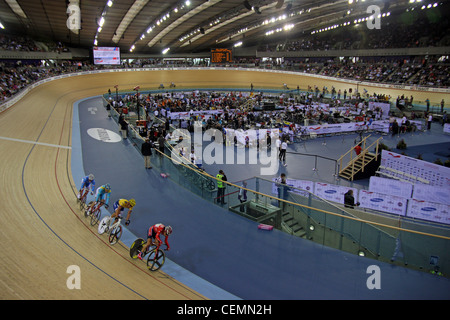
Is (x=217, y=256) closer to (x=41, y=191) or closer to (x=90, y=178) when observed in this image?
(x=90, y=178)

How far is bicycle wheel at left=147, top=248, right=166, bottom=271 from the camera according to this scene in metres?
6.33

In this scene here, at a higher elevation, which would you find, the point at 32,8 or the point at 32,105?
the point at 32,8

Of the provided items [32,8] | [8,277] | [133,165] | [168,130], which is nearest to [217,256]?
[8,277]

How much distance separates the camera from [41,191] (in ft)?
31.6

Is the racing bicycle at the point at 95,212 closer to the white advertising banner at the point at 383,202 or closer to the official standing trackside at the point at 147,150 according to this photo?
the official standing trackside at the point at 147,150

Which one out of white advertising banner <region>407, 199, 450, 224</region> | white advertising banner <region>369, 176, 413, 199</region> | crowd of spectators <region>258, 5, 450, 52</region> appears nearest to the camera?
white advertising banner <region>407, 199, 450, 224</region>

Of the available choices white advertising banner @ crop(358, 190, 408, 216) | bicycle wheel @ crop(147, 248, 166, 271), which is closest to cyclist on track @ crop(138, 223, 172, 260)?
bicycle wheel @ crop(147, 248, 166, 271)

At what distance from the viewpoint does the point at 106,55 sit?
40281 mm

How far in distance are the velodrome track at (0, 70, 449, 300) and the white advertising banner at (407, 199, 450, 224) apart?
740cm

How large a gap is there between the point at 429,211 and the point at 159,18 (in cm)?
3023

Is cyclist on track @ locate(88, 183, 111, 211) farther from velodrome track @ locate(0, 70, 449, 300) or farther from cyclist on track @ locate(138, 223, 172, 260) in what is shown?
cyclist on track @ locate(138, 223, 172, 260)

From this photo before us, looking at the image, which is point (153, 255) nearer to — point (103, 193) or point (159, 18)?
point (103, 193)

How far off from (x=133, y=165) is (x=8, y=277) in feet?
23.2

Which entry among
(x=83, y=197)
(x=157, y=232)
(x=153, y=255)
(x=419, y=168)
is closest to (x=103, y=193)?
(x=83, y=197)
